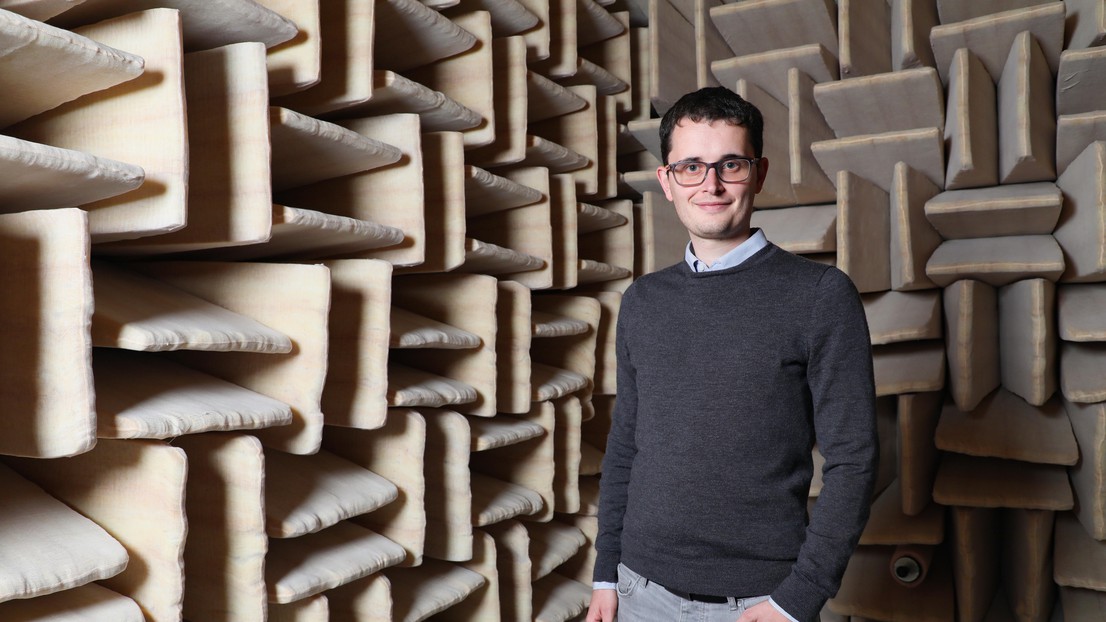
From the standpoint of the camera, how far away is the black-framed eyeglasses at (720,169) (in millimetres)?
990

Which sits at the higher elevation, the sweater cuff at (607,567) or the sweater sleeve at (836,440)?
the sweater sleeve at (836,440)

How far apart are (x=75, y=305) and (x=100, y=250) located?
0.75 ft

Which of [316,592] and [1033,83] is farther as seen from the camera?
[1033,83]

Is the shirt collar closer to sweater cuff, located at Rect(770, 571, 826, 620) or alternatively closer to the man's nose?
the man's nose

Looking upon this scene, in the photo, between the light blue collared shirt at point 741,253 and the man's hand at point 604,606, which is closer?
the light blue collared shirt at point 741,253

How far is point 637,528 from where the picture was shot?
106 centimetres

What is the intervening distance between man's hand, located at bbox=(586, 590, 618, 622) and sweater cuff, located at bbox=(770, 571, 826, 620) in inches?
11.0

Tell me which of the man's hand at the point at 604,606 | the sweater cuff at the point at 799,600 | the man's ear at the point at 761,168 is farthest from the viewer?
the man's hand at the point at 604,606

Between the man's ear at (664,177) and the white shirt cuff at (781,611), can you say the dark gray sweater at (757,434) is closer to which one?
the white shirt cuff at (781,611)

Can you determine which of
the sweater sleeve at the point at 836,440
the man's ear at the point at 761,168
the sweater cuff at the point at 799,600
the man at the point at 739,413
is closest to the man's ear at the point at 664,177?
the man at the point at 739,413

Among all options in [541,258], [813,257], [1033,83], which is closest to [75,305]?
[541,258]

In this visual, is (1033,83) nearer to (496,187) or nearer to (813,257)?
(813,257)

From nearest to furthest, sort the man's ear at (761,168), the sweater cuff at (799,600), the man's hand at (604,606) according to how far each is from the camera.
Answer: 1. the sweater cuff at (799,600)
2. the man's ear at (761,168)
3. the man's hand at (604,606)

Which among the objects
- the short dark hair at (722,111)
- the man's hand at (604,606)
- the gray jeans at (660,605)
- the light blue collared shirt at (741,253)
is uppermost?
the short dark hair at (722,111)
